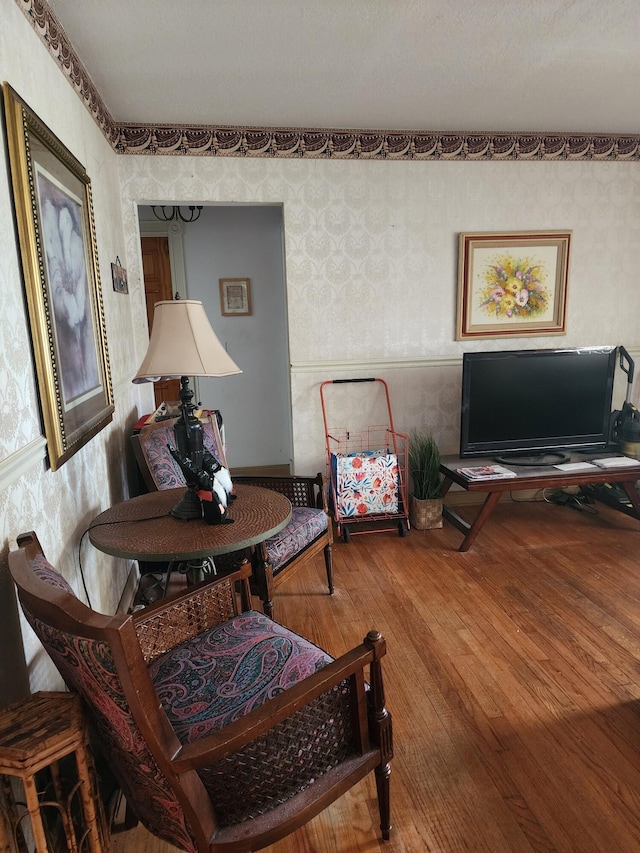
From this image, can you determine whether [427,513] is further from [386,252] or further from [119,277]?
[119,277]

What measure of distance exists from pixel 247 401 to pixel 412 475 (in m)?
1.85

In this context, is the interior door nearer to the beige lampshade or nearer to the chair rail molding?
the beige lampshade

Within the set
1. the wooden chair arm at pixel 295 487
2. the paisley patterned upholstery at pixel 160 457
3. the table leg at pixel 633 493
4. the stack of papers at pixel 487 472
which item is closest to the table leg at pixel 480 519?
the stack of papers at pixel 487 472

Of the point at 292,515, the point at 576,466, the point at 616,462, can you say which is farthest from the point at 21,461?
the point at 616,462

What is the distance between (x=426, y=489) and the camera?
3520 millimetres

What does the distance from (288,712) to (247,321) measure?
3.92 metres

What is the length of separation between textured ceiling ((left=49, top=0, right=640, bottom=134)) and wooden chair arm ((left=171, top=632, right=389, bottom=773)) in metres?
2.11

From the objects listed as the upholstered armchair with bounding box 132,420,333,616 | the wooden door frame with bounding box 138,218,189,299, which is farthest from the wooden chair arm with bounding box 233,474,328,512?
the wooden door frame with bounding box 138,218,189,299

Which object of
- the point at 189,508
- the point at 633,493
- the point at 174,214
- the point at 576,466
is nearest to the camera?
the point at 189,508

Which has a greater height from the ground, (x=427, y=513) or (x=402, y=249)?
(x=402, y=249)

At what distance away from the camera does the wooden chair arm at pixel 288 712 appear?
994 millimetres

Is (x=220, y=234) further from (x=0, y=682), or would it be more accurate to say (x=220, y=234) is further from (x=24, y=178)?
(x=0, y=682)

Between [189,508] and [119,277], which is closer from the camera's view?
[189,508]

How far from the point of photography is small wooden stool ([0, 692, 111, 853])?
3.07 feet
